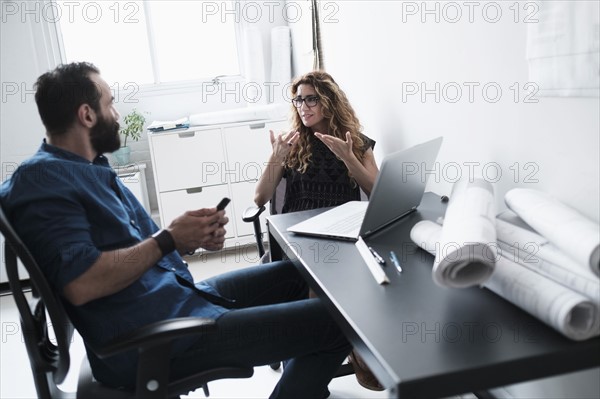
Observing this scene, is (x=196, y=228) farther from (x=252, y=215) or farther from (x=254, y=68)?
(x=254, y=68)

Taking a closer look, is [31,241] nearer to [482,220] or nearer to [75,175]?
[75,175]

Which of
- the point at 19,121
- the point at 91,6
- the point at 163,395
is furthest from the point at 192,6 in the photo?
the point at 163,395

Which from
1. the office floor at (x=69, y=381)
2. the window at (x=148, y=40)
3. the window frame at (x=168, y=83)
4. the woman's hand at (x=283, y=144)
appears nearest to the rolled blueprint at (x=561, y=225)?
the office floor at (x=69, y=381)

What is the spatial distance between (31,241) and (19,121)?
2.65 meters

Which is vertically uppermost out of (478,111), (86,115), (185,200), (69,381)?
(86,115)

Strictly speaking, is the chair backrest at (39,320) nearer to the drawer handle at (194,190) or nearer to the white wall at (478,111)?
the white wall at (478,111)

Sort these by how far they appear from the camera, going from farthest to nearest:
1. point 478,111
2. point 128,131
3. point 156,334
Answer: point 128,131 < point 478,111 < point 156,334

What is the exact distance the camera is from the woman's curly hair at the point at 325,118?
227 centimetres

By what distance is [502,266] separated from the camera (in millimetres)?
944

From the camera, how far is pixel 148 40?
13.2 ft

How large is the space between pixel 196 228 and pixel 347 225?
1.48 ft

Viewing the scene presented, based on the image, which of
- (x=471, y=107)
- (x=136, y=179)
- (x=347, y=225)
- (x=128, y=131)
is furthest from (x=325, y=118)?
(x=128, y=131)

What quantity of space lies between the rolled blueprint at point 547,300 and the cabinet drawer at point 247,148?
9.33 ft

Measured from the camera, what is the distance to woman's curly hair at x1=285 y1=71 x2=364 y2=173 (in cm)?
227
